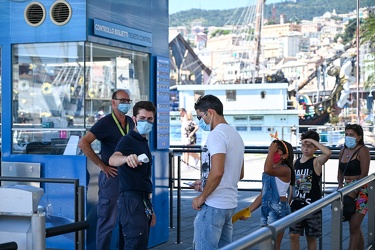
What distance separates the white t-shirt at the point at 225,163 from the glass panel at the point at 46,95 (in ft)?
8.25

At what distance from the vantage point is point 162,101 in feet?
29.4

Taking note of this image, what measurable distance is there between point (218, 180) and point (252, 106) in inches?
1893

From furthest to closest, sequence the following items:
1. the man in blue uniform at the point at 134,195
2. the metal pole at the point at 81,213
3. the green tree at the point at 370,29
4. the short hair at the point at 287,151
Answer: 1. the green tree at the point at 370,29
2. the short hair at the point at 287,151
3. the metal pole at the point at 81,213
4. the man in blue uniform at the point at 134,195

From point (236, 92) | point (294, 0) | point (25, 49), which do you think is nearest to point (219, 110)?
point (25, 49)

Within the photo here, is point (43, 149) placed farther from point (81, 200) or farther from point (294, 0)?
point (294, 0)

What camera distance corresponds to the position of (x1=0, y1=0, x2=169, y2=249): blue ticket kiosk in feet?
24.4

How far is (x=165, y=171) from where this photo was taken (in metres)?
9.01

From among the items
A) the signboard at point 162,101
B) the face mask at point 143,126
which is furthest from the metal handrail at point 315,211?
the signboard at point 162,101

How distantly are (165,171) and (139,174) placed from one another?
313cm

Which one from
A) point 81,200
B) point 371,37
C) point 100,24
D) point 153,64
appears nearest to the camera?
point 81,200

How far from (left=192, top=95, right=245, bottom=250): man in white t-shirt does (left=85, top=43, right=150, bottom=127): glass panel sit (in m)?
2.44

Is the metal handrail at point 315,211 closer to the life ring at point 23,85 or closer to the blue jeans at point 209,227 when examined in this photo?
the blue jeans at point 209,227

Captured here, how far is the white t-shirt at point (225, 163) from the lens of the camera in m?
5.38

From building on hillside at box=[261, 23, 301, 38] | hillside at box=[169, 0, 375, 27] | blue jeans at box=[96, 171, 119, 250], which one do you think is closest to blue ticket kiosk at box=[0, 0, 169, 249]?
blue jeans at box=[96, 171, 119, 250]
